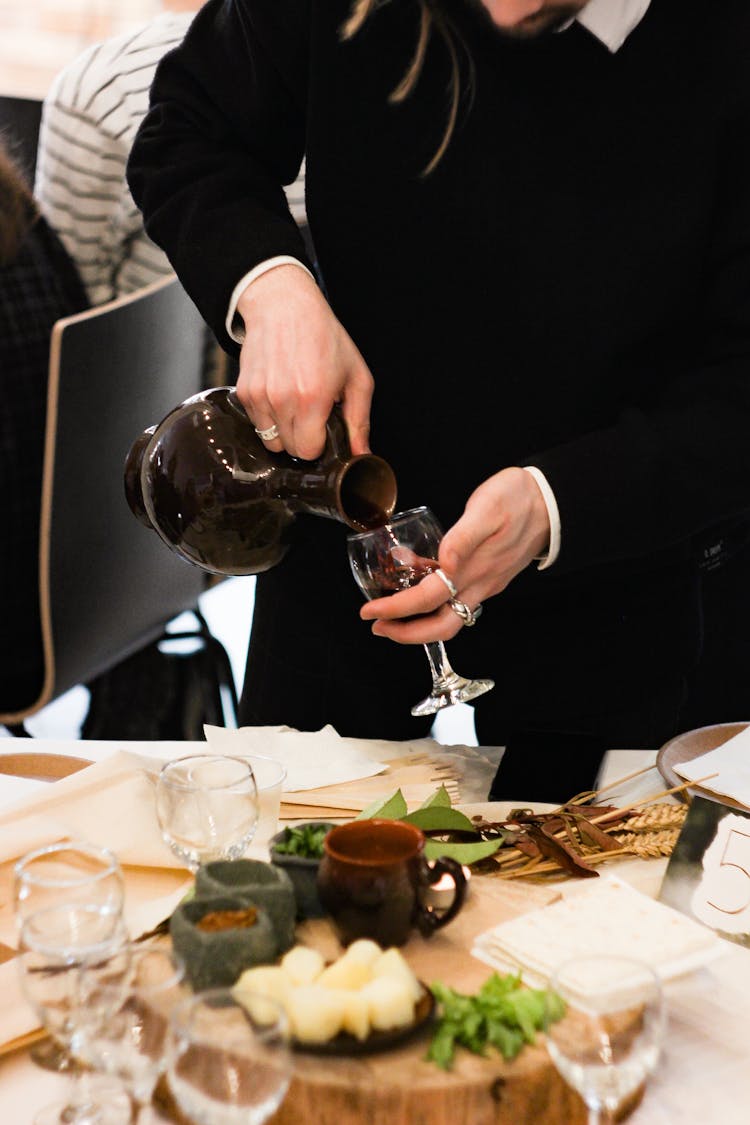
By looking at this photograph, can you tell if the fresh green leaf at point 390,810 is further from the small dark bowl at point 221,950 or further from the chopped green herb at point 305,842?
the small dark bowl at point 221,950

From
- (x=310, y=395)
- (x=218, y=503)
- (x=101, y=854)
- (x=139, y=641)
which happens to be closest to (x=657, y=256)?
(x=310, y=395)

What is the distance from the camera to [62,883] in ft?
2.89

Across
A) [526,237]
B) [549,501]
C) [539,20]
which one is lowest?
[549,501]

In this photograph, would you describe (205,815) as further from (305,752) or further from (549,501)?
(549,501)

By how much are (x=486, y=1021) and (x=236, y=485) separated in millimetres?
547

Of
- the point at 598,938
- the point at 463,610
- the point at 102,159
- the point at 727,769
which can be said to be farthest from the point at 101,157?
the point at 598,938

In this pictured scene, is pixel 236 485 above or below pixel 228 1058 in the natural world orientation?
above

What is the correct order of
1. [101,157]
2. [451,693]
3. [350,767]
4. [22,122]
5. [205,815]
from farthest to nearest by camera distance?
[22,122] < [101,157] < [350,767] < [451,693] < [205,815]

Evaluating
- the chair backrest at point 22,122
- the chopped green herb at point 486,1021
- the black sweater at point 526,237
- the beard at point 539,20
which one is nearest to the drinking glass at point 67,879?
the chopped green herb at point 486,1021

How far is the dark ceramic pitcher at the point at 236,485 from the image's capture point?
3.97ft

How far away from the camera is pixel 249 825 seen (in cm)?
106

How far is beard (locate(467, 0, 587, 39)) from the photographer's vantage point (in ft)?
4.36

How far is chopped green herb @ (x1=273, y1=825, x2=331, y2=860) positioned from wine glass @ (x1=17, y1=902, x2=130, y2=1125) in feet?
0.63

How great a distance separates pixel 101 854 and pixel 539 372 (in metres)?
0.75
